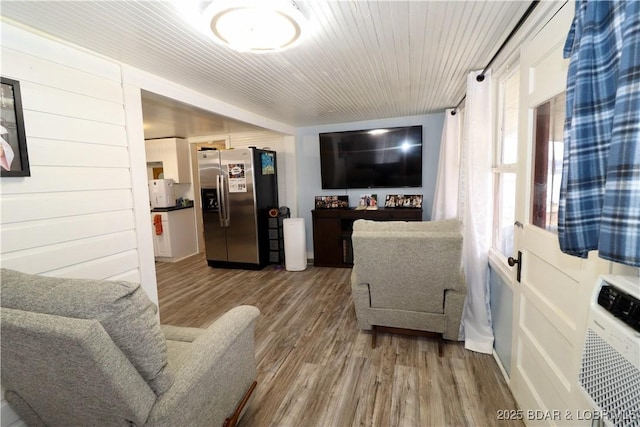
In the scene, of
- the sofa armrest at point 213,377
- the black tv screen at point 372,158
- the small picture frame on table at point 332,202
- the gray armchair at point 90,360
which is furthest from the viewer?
the small picture frame on table at point 332,202

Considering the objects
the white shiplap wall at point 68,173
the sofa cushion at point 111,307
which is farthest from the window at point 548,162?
the white shiplap wall at point 68,173

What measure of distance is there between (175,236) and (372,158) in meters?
3.80

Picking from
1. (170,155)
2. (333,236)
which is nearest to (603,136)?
(333,236)

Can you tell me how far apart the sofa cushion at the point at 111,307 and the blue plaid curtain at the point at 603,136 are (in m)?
1.40

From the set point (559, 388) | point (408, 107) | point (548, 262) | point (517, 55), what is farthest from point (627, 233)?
point (408, 107)

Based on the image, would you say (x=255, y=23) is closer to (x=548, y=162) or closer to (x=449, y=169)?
(x=548, y=162)

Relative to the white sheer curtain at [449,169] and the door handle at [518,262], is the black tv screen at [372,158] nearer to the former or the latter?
the white sheer curtain at [449,169]

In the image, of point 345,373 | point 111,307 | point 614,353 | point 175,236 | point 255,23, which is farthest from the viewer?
point 175,236

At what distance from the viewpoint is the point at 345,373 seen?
2.09 meters

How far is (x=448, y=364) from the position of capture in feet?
7.06

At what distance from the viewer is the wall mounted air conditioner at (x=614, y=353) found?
2.29 ft

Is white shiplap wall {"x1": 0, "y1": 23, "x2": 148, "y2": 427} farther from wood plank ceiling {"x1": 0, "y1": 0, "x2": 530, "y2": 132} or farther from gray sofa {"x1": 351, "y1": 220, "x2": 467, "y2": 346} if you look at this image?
gray sofa {"x1": 351, "y1": 220, "x2": 467, "y2": 346}

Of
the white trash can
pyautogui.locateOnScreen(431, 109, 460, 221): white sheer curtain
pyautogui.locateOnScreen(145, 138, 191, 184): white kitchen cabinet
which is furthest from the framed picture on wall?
pyautogui.locateOnScreen(145, 138, 191, 184): white kitchen cabinet

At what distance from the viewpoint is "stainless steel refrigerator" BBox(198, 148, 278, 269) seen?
4480 millimetres
